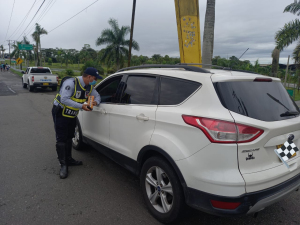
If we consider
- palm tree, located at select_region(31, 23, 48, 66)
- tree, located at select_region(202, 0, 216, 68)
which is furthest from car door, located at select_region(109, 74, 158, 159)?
palm tree, located at select_region(31, 23, 48, 66)

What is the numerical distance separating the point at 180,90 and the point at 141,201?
1578mm

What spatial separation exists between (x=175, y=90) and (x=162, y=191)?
113cm

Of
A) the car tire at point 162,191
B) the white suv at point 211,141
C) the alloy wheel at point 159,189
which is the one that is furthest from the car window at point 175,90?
the alloy wheel at point 159,189

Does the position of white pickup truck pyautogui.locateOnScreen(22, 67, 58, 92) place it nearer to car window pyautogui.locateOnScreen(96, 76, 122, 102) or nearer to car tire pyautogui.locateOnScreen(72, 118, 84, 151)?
car tire pyautogui.locateOnScreen(72, 118, 84, 151)

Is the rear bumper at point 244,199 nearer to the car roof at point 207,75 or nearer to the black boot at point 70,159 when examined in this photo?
the car roof at point 207,75

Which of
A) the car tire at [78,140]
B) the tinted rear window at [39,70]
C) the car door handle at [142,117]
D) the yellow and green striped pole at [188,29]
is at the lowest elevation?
the car tire at [78,140]

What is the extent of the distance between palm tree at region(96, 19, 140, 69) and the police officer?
28.8 m

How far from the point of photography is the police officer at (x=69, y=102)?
11.8ft

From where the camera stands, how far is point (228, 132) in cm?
206

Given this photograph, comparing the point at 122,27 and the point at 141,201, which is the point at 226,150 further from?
the point at 122,27

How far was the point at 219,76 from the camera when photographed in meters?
2.35

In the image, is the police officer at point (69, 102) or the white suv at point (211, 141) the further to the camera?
the police officer at point (69, 102)

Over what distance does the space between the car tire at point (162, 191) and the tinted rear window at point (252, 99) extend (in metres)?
0.90

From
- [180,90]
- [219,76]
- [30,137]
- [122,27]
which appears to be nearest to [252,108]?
[219,76]
